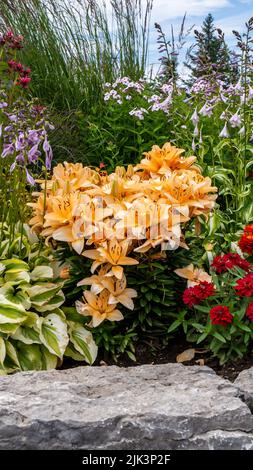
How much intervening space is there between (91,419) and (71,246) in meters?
1.32

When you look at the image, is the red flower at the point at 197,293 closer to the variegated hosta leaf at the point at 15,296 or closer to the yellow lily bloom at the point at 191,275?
the yellow lily bloom at the point at 191,275

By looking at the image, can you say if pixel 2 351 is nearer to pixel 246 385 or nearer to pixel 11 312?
pixel 11 312

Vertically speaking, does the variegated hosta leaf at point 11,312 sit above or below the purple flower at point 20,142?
below

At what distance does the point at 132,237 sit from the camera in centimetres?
335

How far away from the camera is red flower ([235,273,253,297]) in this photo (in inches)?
122

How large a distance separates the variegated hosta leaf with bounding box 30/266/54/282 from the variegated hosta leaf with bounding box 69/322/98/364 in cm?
30

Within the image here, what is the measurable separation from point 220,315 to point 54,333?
2.97ft

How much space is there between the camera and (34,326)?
349 centimetres

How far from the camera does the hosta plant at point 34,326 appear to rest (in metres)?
3.41

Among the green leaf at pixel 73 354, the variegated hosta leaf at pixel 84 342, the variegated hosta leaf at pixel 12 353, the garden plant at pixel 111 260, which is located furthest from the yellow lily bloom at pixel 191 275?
the variegated hosta leaf at pixel 12 353

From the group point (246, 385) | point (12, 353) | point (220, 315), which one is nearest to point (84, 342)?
point (12, 353)

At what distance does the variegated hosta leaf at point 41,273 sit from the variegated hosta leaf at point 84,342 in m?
0.30

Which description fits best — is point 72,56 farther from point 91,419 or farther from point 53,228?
point 91,419
